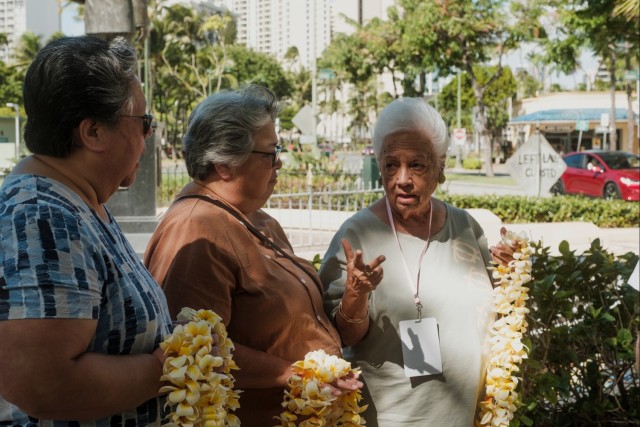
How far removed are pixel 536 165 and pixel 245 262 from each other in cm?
977

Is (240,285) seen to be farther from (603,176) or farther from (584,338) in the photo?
(603,176)

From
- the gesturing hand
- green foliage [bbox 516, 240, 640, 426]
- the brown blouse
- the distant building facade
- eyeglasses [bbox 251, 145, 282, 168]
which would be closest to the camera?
the brown blouse

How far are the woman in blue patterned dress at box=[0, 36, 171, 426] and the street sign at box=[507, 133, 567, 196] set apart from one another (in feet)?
33.0

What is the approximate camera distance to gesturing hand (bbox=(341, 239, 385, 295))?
2264mm

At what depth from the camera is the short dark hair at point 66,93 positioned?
1581 millimetres

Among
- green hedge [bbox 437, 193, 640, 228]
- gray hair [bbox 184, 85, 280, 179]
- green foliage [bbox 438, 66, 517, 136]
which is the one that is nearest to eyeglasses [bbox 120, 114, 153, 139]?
gray hair [bbox 184, 85, 280, 179]

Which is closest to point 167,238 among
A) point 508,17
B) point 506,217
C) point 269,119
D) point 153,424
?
point 269,119

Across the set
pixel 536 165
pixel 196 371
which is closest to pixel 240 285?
pixel 196 371

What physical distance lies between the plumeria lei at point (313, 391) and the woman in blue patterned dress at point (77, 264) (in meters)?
0.53

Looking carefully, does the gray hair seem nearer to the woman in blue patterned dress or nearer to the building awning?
the woman in blue patterned dress

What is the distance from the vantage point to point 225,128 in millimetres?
2320

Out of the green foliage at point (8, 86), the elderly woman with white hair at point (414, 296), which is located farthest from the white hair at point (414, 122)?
the green foliage at point (8, 86)

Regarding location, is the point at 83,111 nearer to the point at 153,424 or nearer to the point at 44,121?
the point at 44,121

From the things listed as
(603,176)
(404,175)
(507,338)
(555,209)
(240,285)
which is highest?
(404,175)
